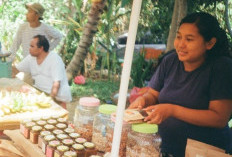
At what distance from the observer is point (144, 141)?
5.08ft

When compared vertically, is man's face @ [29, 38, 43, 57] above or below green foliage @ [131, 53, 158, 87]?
above

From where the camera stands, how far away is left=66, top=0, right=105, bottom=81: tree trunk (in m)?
5.77

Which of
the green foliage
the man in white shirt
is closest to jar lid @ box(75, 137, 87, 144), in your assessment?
the man in white shirt

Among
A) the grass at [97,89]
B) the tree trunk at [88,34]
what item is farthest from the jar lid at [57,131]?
the grass at [97,89]

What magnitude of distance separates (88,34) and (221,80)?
4.27 metres

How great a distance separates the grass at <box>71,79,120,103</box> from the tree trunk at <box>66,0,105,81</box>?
2.81 ft

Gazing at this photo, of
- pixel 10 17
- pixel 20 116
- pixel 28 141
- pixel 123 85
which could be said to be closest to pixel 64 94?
pixel 20 116

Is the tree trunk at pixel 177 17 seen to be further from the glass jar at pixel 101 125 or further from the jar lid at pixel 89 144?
the jar lid at pixel 89 144

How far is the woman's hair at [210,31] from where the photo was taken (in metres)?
1.88

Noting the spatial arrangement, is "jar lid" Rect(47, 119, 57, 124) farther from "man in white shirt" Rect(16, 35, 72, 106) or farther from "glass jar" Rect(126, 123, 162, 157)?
"man in white shirt" Rect(16, 35, 72, 106)

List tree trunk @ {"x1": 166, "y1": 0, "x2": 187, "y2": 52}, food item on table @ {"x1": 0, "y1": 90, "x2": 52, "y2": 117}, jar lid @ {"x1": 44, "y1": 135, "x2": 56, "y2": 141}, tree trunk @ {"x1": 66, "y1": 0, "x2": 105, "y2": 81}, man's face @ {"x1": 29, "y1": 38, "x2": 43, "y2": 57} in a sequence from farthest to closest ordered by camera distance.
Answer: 1. tree trunk @ {"x1": 66, "y1": 0, "x2": 105, "y2": 81}
2. tree trunk @ {"x1": 166, "y1": 0, "x2": 187, "y2": 52}
3. man's face @ {"x1": 29, "y1": 38, "x2": 43, "y2": 57}
4. food item on table @ {"x1": 0, "y1": 90, "x2": 52, "y2": 117}
5. jar lid @ {"x1": 44, "y1": 135, "x2": 56, "y2": 141}

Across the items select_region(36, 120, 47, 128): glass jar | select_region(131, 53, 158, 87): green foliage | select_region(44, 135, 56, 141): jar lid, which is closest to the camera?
select_region(44, 135, 56, 141): jar lid

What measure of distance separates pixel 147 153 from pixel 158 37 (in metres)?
7.87

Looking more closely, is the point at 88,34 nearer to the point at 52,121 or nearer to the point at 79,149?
the point at 52,121
